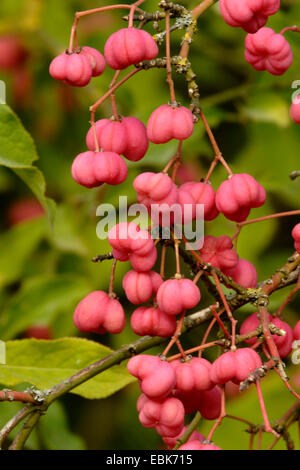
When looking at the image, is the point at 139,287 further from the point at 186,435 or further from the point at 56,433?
the point at 56,433

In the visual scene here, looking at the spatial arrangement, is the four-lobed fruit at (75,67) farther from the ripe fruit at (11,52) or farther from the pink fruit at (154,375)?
the ripe fruit at (11,52)

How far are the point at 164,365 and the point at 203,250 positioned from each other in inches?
7.1

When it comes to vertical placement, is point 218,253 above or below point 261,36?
below

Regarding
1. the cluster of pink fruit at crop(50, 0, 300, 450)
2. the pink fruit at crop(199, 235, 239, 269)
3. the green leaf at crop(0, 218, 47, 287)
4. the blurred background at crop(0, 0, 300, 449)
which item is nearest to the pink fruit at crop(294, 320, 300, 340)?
the cluster of pink fruit at crop(50, 0, 300, 450)

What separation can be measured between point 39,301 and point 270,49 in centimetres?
91

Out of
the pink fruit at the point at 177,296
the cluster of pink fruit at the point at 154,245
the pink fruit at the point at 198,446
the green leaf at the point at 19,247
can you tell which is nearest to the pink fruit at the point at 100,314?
the cluster of pink fruit at the point at 154,245

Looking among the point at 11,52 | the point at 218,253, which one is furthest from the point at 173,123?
the point at 11,52

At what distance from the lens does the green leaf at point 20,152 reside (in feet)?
4.16

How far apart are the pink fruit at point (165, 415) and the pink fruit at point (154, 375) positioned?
0.06 ft

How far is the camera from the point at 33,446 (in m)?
1.69

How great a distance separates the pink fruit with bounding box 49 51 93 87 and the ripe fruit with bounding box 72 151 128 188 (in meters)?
0.10

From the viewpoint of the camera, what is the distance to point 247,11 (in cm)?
108

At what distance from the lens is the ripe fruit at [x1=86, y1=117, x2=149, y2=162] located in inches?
43.3
